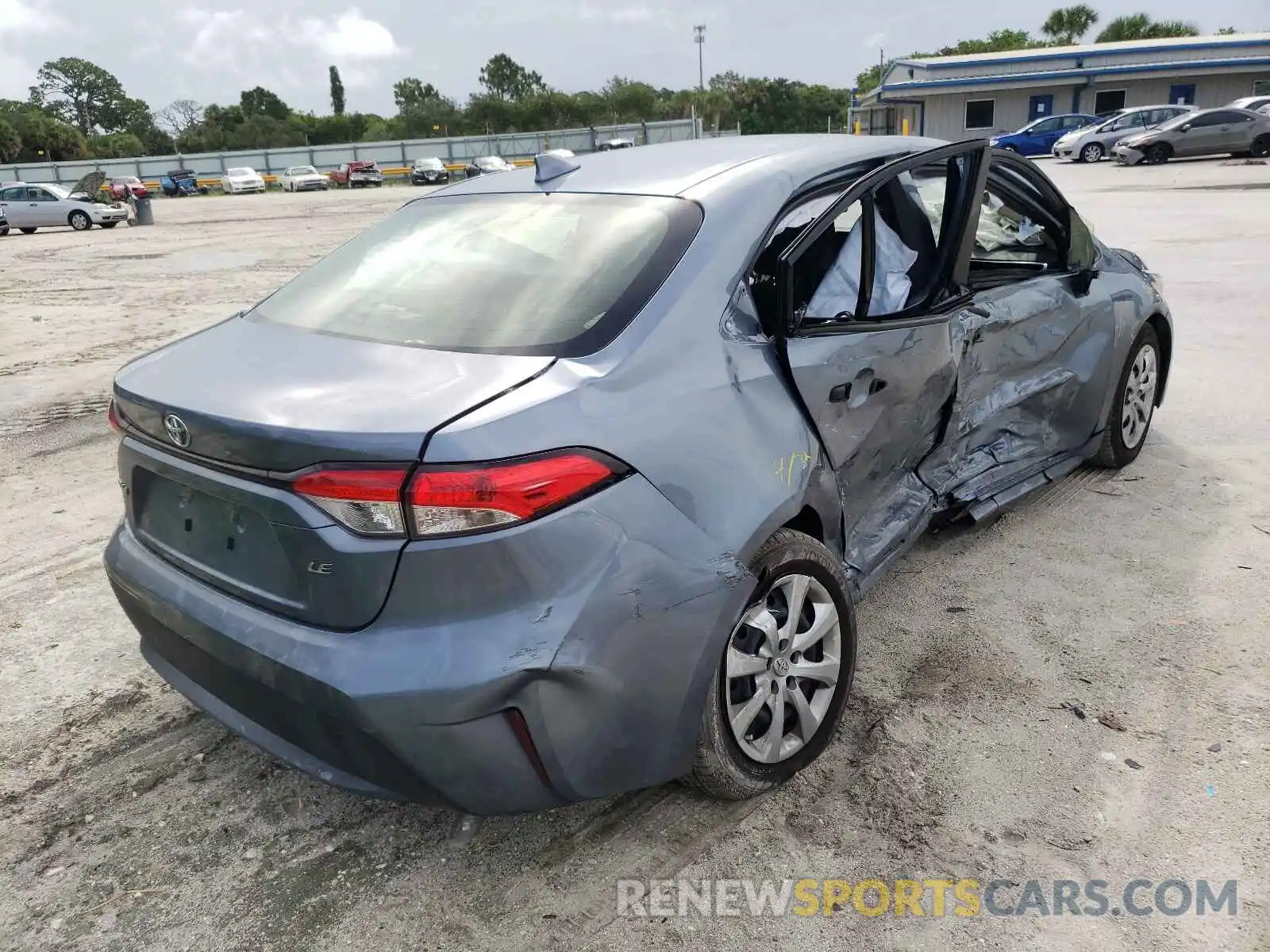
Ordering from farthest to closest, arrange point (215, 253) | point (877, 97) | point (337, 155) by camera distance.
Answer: point (337, 155), point (877, 97), point (215, 253)

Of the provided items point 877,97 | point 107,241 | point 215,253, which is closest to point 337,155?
point 877,97

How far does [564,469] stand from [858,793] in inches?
51.8

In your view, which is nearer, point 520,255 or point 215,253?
point 520,255

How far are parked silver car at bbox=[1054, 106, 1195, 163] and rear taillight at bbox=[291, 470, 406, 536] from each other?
114ft

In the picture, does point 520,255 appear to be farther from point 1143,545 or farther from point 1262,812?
point 1143,545

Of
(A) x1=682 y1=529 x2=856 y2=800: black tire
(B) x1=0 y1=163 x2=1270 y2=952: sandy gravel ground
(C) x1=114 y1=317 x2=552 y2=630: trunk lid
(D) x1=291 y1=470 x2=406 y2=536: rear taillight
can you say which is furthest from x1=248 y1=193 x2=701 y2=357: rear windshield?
(B) x1=0 y1=163 x2=1270 y2=952: sandy gravel ground

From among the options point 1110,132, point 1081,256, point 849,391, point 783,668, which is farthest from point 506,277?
point 1110,132

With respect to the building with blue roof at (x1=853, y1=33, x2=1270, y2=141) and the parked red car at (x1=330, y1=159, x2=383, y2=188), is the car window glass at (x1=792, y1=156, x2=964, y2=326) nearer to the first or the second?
the building with blue roof at (x1=853, y1=33, x2=1270, y2=141)

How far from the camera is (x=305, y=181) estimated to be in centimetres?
→ 5081

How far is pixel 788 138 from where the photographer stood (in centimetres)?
Result: 320

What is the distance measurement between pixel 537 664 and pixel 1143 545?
3119mm

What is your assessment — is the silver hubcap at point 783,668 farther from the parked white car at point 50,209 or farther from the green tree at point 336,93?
the green tree at point 336,93

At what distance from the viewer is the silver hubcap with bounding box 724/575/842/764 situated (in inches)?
95.0

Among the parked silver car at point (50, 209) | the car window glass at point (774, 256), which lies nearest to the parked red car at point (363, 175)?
the parked silver car at point (50, 209)
